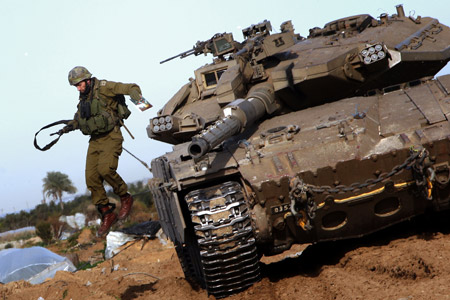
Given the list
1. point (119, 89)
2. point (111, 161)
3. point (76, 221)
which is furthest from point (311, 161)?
point (76, 221)

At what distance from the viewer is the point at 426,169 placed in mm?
7707

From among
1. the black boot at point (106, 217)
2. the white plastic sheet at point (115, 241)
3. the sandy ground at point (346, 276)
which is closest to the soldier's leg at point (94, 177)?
the black boot at point (106, 217)

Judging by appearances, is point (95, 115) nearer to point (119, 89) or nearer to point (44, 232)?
point (119, 89)

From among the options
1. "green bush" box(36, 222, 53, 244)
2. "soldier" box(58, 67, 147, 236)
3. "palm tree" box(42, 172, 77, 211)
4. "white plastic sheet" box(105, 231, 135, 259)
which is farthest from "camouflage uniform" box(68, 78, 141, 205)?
"palm tree" box(42, 172, 77, 211)

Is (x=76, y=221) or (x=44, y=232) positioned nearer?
(x=44, y=232)

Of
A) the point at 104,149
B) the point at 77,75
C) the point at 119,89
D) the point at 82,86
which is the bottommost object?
the point at 104,149

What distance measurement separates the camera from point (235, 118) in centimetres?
844

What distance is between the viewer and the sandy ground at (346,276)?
22.5ft

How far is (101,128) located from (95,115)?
20cm

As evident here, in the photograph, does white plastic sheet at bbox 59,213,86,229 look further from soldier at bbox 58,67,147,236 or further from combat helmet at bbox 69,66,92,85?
combat helmet at bbox 69,66,92,85

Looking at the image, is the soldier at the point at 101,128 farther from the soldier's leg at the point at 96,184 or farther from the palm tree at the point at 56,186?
the palm tree at the point at 56,186

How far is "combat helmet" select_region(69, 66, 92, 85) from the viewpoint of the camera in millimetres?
9367

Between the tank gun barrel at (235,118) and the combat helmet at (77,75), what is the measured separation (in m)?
2.17

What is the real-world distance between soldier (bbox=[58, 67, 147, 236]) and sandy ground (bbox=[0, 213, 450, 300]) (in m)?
1.52
